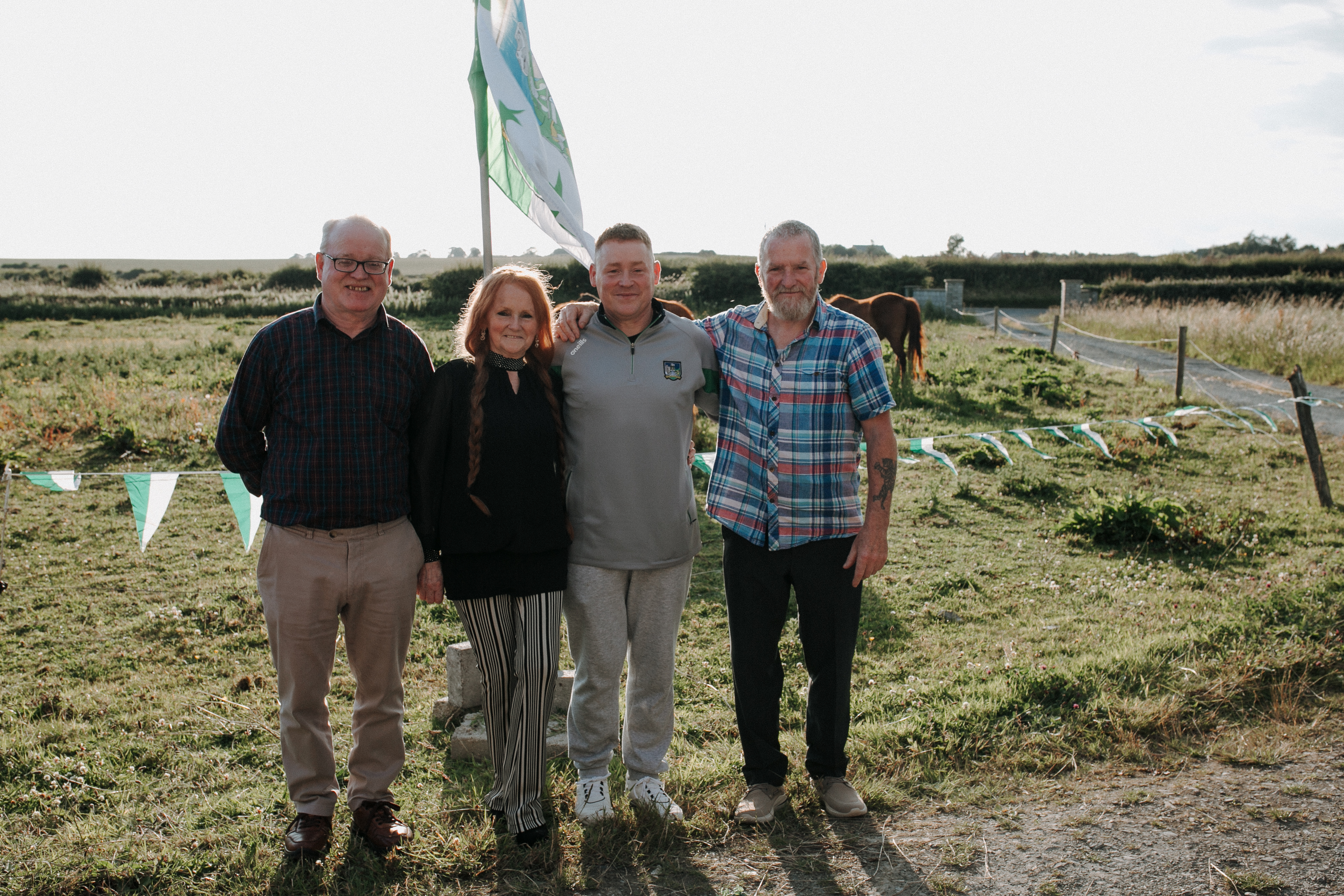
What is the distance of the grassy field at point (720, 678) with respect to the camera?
295cm

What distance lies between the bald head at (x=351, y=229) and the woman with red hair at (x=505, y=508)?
0.36 meters

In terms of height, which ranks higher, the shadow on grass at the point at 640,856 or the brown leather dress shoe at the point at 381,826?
the brown leather dress shoe at the point at 381,826

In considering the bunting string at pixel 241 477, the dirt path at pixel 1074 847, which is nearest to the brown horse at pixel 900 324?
the bunting string at pixel 241 477

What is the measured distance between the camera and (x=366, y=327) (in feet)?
9.48

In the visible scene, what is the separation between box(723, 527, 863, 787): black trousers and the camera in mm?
3098

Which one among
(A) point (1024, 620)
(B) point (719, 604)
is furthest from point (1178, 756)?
(B) point (719, 604)

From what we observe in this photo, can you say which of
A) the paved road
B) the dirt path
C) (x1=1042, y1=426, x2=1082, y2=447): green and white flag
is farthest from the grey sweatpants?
the paved road

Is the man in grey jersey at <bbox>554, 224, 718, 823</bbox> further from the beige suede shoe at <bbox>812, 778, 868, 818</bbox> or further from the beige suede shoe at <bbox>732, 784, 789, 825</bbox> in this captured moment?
the beige suede shoe at <bbox>812, 778, 868, 818</bbox>

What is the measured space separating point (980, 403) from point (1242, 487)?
453cm

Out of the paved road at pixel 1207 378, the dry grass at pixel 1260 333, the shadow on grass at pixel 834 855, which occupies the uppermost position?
the dry grass at pixel 1260 333

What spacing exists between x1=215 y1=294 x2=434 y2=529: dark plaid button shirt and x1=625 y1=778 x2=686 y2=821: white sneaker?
1.36 metres

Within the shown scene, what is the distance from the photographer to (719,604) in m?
5.78

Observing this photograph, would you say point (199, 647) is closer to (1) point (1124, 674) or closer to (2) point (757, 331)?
(2) point (757, 331)

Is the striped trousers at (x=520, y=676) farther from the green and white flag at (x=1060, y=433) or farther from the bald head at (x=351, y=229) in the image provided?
the green and white flag at (x=1060, y=433)
